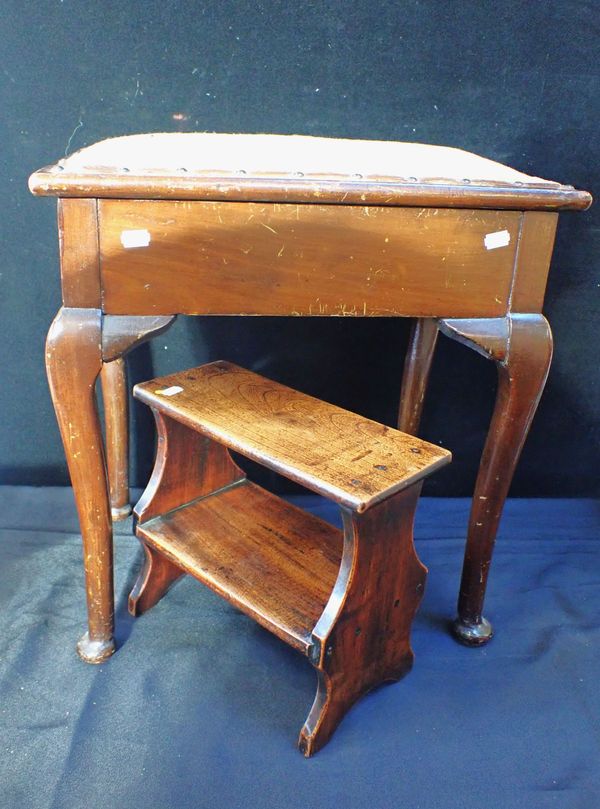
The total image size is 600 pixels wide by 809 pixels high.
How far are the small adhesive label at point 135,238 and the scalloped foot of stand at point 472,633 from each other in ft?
3.04

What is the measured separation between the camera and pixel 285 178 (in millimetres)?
966

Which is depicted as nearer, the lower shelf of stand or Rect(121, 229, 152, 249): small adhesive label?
Rect(121, 229, 152, 249): small adhesive label

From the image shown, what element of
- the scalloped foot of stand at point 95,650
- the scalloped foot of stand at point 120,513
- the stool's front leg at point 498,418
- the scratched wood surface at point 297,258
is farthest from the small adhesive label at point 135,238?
the scalloped foot of stand at point 120,513

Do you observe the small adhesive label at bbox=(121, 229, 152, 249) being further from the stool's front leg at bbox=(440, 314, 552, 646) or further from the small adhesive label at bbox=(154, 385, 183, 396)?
the stool's front leg at bbox=(440, 314, 552, 646)

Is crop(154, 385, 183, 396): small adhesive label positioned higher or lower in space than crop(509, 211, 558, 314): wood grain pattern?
lower

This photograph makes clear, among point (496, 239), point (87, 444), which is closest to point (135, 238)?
point (87, 444)

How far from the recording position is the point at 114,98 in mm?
1524

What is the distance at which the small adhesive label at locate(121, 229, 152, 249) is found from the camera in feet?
3.19

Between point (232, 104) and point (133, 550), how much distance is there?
3.31 feet

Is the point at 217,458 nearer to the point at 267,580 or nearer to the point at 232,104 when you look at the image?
the point at 267,580

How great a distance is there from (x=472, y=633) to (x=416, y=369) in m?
0.56

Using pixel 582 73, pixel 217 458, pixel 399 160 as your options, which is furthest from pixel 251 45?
pixel 217 458

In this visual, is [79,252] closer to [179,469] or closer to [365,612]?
[179,469]

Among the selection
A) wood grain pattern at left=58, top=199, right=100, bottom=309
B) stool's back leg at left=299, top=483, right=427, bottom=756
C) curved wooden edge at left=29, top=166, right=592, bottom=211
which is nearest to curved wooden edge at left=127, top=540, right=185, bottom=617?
stool's back leg at left=299, top=483, right=427, bottom=756
